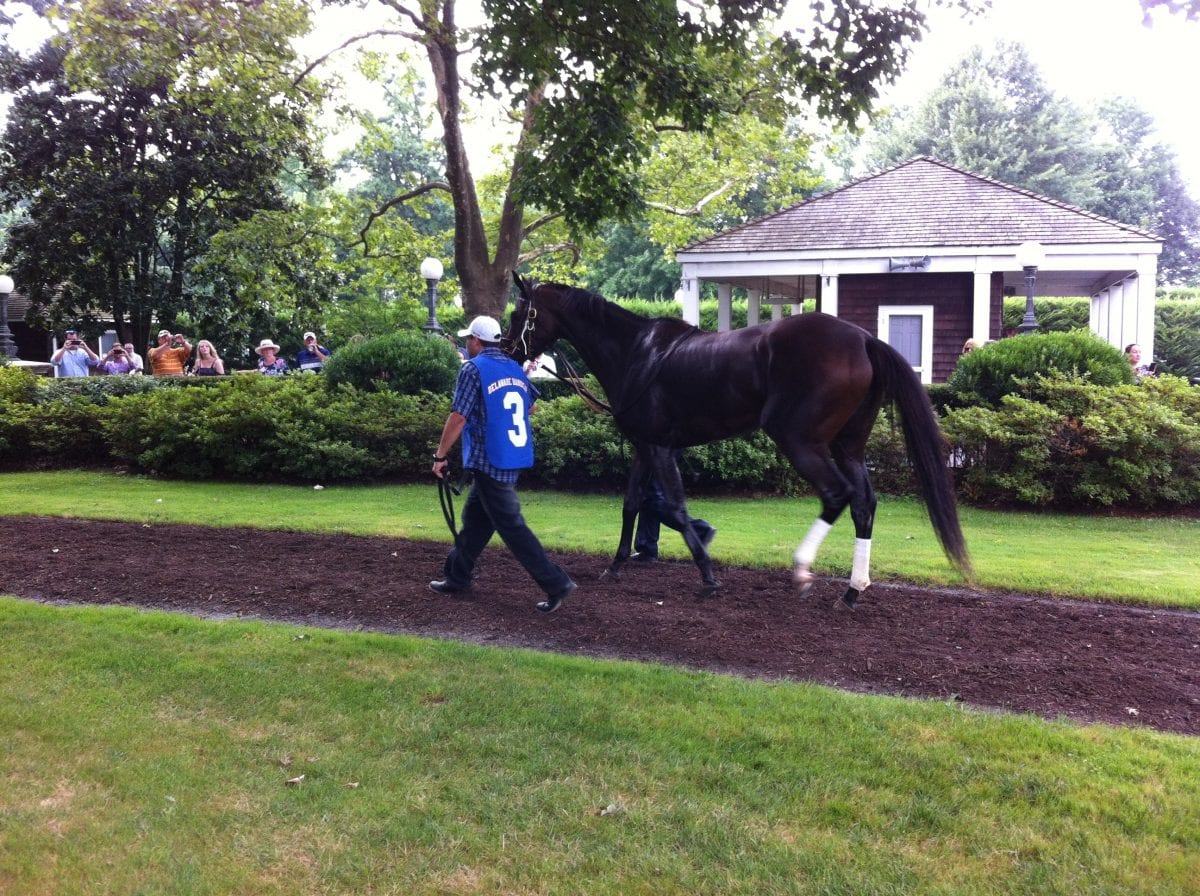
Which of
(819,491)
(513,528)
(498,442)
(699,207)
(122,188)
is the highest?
(122,188)

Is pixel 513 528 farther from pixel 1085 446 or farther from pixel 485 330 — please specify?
pixel 1085 446

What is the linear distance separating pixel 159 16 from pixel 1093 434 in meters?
14.8

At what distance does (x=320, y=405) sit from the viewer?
13172 millimetres

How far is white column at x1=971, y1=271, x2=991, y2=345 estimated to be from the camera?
18.8 metres

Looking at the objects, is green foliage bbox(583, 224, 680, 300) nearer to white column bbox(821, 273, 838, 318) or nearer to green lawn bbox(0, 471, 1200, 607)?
white column bbox(821, 273, 838, 318)

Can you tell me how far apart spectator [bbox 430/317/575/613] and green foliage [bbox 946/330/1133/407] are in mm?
7518

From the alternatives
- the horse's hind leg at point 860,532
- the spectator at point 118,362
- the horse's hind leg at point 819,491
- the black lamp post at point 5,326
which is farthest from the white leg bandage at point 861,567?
the black lamp post at point 5,326

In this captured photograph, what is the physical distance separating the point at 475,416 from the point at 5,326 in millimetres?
19518

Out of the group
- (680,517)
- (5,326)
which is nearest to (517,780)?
(680,517)

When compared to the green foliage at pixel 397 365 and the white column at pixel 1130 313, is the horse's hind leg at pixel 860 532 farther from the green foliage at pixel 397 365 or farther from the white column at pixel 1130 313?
the white column at pixel 1130 313

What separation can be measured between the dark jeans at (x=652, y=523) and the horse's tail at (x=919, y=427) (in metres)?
1.77

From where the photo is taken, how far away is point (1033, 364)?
11.6 metres

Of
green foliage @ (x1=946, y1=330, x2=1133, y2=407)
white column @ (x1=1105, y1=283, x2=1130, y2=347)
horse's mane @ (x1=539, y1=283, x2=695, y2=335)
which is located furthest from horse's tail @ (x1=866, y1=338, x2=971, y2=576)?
white column @ (x1=1105, y1=283, x2=1130, y2=347)

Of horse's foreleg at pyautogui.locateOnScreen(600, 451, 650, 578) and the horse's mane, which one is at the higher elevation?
the horse's mane
